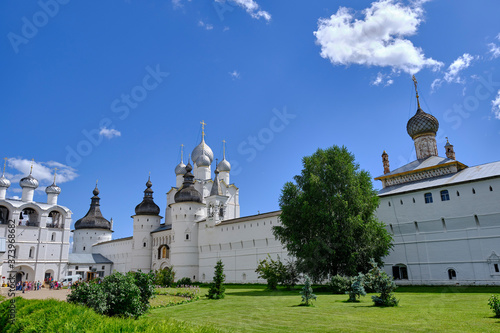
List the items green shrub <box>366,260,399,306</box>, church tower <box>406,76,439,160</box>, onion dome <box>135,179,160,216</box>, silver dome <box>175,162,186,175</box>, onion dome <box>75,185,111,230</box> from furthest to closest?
onion dome <box>75,185,111,230</box> → silver dome <box>175,162,186,175</box> → onion dome <box>135,179,160,216</box> → church tower <box>406,76,439,160</box> → green shrub <box>366,260,399,306</box>

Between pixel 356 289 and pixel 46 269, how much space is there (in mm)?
36161

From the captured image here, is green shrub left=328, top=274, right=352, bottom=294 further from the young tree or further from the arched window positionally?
the arched window

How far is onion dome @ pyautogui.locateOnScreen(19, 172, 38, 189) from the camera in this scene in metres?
38.6

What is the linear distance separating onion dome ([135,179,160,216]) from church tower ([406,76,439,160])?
104 feet

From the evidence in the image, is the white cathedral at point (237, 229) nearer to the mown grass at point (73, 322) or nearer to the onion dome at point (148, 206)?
the onion dome at point (148, 206)

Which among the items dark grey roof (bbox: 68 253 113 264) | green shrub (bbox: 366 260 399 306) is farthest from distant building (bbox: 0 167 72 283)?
green shrub (bbox: 366 260 399 306)

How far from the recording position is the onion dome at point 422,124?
27.0 metres

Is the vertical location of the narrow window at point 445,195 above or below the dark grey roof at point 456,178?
below

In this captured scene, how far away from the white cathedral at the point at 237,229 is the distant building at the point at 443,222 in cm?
6

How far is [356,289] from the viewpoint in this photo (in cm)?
1414

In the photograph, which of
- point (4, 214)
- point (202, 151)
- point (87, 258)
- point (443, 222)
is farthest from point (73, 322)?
point (87, 258)

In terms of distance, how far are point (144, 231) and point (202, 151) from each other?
13.4m

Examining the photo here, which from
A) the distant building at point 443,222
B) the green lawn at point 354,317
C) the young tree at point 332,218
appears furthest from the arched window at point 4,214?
the distant building at point 443,222

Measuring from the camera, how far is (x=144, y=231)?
44438mm
